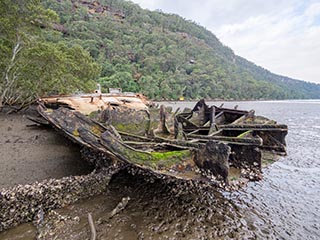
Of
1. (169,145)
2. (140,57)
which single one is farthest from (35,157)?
(140,57)

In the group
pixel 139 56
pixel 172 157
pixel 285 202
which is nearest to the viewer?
pixel 172 157

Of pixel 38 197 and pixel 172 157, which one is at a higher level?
pixel 172 157

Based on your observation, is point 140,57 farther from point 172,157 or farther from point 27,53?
point 172,157

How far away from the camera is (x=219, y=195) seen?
588cm

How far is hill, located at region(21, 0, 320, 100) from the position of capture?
68.1 meters

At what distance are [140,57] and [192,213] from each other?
8755 centimetres

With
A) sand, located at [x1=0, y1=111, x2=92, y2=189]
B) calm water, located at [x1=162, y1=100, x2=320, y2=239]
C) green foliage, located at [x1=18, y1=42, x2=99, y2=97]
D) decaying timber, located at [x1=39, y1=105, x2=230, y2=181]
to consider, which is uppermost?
green foliage, located at [x1=18, y1=42, x2=99, y2=97]

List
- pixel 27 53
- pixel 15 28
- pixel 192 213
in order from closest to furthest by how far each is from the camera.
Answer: pixel 192 213, pixel 15 28, pixel 27 53

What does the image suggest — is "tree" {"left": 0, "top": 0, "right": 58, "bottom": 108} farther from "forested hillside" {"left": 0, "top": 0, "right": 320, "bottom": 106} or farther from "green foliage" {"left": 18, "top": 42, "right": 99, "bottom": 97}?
"forested hillside" {"left": 0, "top": 0, "right": 320, "bottom": 106}

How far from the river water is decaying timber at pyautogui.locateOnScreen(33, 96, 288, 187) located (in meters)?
1.02

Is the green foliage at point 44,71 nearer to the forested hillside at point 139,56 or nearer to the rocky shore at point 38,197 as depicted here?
the rocky shore at point 38,197

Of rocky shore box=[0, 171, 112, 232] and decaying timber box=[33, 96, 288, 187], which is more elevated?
decaying timber box=[33, 96, 288, 187]

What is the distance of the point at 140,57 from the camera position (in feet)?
287

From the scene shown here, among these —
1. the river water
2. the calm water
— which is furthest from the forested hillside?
the river water
